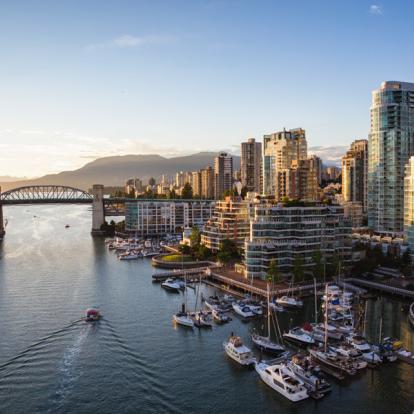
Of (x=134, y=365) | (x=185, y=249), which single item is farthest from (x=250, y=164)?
(x=134, y=365)

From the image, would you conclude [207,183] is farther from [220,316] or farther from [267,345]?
[267,345]

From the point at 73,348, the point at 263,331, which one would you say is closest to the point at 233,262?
the point at 263,331

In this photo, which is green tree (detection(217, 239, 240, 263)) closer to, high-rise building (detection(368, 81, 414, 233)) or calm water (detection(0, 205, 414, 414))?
calm water (detection(0, 205, 414, 414))

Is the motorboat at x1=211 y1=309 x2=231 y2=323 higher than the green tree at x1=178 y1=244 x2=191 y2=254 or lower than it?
lower

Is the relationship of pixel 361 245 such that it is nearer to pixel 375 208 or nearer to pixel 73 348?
pixel 375 208

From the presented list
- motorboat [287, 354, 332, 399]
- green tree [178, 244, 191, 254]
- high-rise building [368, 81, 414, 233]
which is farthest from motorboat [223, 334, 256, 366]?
high-rise building [368, 81, 414, 233]
